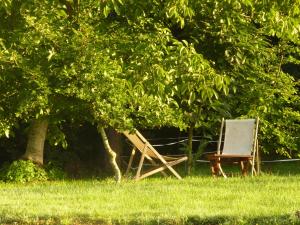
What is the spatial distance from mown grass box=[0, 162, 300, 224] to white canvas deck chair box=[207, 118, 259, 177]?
175 centimetres

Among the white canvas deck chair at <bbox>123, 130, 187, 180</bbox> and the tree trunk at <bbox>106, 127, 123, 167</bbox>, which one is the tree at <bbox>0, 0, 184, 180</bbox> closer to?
the white canvas deck chair at <bbox>123, 130, 187, 180</bbox>

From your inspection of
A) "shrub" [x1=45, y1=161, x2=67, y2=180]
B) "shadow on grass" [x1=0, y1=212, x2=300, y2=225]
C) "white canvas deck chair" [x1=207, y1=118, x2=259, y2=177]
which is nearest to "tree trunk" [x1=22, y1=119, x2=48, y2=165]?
"shrub" [x1=45, y1=161, x2=67, y2=180]

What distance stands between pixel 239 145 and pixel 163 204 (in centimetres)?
474

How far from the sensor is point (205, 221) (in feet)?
18.6

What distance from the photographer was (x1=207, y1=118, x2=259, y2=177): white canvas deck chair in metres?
11.0

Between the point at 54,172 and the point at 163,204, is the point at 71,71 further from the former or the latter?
the point at 54,172

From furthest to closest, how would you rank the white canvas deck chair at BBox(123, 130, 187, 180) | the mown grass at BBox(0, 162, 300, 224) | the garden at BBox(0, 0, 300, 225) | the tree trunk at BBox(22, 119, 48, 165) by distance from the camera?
the tree trunk at BBox(22, 119, 48, 165) < the white canvas deck chair at BBox(123, 130, 187, 180) < the garden at BBox(0, 0, 300, 225) < the mown grass at BBox(0, 162, 300, 224)

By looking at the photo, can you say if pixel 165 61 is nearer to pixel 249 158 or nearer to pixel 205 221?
pixel 205 221

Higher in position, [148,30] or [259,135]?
[148,30]

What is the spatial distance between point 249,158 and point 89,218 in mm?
5262

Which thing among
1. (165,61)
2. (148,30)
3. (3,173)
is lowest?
(3,173)

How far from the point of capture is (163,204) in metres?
6.82

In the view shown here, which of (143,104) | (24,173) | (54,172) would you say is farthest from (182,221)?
(54,172)

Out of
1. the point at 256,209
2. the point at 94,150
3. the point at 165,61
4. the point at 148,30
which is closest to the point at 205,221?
the point at 256,209
